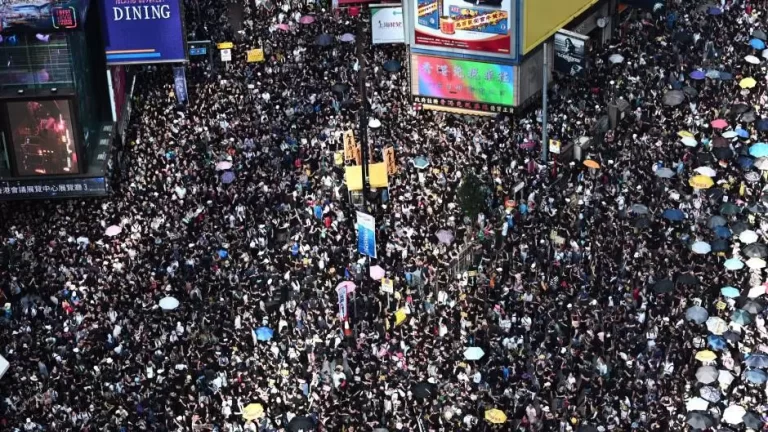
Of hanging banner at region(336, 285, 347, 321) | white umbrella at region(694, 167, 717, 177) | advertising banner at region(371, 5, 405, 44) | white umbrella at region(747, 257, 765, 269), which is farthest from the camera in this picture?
advertising banner at region(371, 5, 405, 44)

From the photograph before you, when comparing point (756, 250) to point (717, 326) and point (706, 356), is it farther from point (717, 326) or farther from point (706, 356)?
point (706, 356)

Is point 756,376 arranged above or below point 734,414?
above

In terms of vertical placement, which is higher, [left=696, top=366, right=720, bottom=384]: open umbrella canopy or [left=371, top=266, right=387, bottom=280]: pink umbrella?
[left=371, top=266, right=387, bottom=280]: pink umbrella

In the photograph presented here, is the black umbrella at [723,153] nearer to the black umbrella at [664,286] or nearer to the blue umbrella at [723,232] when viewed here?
the blue umbrella at [723,232]

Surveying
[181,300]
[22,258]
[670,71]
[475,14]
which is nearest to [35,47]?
[22,258]

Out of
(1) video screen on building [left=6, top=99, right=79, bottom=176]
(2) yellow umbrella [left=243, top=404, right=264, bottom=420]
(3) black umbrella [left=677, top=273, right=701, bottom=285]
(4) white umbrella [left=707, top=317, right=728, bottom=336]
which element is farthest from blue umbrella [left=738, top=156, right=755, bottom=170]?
(1) video screen on building [left=6, top=99, right=79, bottom=176]

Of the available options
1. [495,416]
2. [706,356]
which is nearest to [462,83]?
[706,356]

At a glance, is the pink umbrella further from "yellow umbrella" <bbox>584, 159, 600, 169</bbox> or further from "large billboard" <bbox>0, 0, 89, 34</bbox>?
"large billboard" <bbox>0, 0, 89, 34</bbox>
